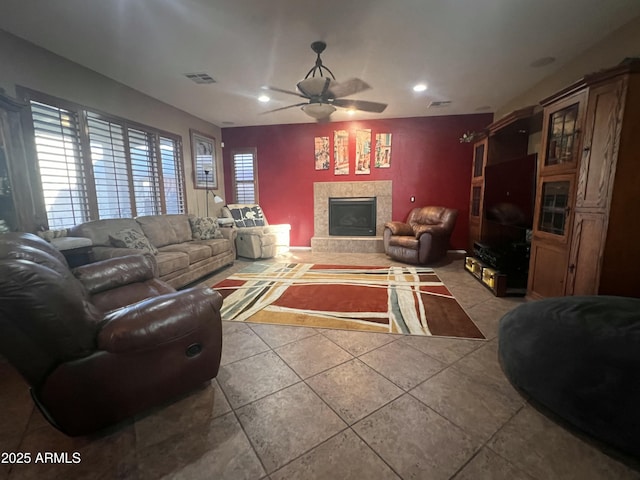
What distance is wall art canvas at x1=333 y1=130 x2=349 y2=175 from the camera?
5.59 meters

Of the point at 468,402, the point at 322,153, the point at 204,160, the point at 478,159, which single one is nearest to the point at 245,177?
the point at 204,160

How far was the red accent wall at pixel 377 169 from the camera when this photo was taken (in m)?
5.26

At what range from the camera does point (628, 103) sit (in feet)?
6.68

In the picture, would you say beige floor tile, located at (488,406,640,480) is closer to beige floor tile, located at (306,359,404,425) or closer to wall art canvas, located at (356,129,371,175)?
beige floor tile, located at (306,359,404,425)

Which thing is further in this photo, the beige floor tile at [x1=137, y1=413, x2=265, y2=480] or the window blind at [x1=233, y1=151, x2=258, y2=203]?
the window blind at [x1=233, y1=151, x2=258, y2=203]

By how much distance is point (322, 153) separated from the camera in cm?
571

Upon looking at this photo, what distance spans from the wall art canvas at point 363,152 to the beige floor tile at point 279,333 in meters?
4.03

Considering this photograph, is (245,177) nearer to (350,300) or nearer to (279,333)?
(350,300)

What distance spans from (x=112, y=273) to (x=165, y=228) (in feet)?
6.23

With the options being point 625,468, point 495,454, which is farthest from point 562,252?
point 495,454

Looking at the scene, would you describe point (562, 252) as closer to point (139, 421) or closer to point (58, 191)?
point (139, 421)

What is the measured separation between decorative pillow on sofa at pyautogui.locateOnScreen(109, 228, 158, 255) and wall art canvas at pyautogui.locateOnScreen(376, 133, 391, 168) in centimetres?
429

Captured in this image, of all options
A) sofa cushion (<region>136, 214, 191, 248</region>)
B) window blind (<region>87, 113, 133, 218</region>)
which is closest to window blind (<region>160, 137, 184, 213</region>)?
sofa cushion (<region>136, 214, 191, 248</region>)

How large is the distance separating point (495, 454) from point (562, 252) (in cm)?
217
